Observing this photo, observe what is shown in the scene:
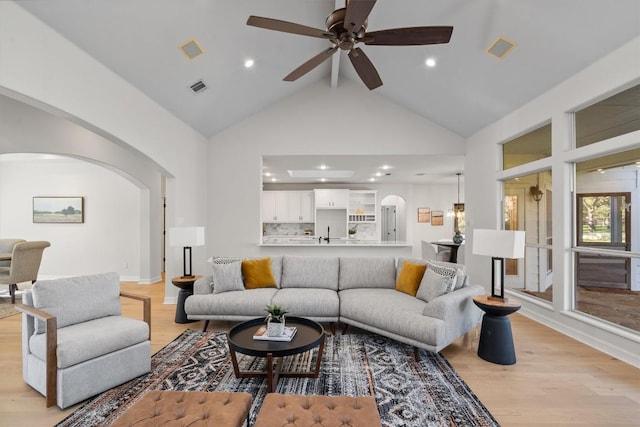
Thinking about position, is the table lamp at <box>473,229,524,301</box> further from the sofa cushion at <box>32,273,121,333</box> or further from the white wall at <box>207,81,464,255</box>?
the sofa cushion at <box>32,273,121,333</box>

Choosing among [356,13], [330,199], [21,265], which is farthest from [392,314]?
[330,199]

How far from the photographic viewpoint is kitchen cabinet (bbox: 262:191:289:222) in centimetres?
937

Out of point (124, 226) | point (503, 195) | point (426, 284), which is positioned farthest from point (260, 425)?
point (124, 226)

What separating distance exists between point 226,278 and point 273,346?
164 centimetres

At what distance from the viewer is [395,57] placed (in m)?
4.46

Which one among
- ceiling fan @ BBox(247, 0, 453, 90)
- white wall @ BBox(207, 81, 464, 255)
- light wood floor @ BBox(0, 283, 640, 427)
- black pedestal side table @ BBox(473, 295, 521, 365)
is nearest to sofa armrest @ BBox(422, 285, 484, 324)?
black pedestal side table @ BBox(473, 295, 521, 365)

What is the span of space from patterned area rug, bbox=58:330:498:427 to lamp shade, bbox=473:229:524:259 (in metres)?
1.11

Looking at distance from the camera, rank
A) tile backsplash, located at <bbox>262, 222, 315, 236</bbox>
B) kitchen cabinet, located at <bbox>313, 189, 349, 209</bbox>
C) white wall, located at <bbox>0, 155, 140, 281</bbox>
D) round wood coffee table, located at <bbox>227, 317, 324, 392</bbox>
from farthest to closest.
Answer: tile backsplash, located at <bbox>262, 222, 315, 236</bbox>
kitchen cabinet, located at <bbox>313, 189, 349, 209</bbox>
white wall, located at <bbox>0, 155, 140, 281</bbox>
round wood coffee table, located at <bbox>227, 317, 324, 392</bbox>

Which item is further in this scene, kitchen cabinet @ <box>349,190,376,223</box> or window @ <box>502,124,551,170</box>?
kitchen cabinet @ <box>349,190,376,223</box>

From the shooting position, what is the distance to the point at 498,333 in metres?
2.92

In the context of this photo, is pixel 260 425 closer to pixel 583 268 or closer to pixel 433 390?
pixel 433 390

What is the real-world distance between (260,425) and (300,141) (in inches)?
192

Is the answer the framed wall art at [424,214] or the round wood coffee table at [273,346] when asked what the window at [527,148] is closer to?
the round wood coffee table at [273,346]

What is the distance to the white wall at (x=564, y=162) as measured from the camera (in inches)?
114
